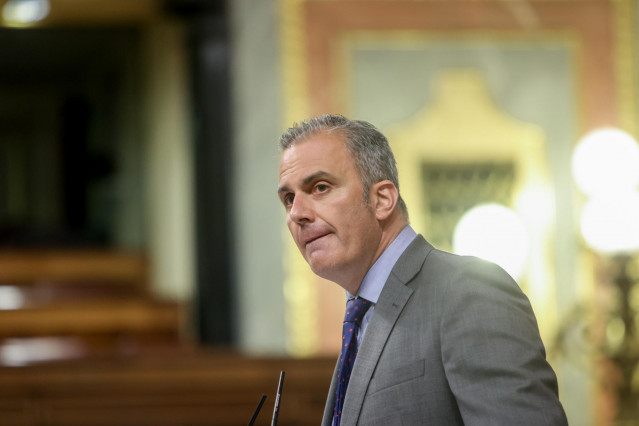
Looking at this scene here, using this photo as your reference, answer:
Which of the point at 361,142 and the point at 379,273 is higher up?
the point at 361,142

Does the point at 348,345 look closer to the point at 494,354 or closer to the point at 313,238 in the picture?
the point at 313,238

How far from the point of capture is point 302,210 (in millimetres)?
1520

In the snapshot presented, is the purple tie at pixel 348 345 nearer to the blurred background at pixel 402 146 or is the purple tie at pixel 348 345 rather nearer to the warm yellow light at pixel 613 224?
the warm yellow light at pixel 613 224

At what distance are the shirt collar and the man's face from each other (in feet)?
0.15

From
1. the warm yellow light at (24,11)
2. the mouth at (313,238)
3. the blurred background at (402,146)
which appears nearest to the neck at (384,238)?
the mouth at (313,238)

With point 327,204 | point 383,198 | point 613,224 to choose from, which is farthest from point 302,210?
point 613,224

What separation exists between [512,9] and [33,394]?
4.30 m

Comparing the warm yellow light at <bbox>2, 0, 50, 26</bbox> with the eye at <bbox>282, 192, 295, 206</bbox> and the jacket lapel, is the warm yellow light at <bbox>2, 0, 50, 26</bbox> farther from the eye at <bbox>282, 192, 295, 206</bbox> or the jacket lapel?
the jacket lapel

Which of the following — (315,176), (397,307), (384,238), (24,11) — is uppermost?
(24,11)

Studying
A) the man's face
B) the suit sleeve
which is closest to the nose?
the man's face

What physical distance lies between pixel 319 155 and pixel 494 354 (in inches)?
16.1

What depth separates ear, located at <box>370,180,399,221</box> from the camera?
A: 5.12 ft

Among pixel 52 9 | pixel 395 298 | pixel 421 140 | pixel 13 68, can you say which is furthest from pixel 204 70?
pixel 395 298

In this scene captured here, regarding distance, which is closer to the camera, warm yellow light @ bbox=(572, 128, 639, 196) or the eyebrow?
the eyebrow
